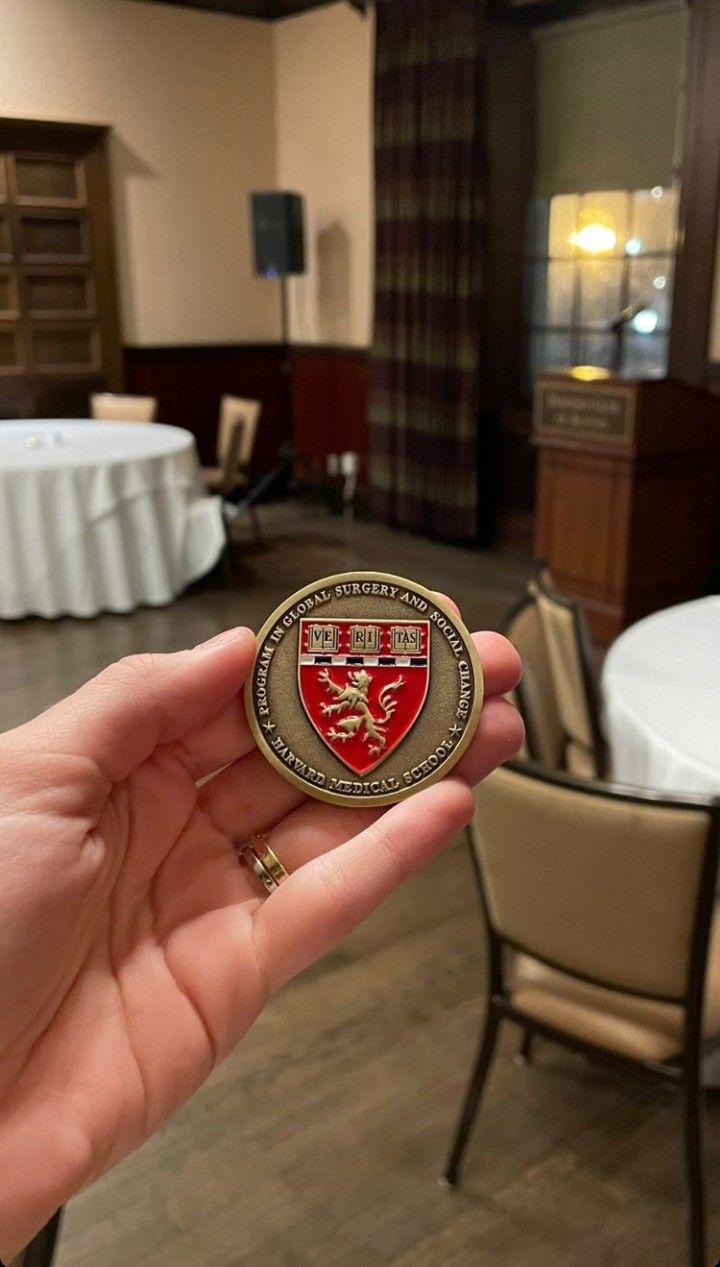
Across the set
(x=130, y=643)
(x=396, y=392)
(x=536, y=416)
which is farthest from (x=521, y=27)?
(x=130, y=643)

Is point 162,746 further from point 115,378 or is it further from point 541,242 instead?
point 115,378

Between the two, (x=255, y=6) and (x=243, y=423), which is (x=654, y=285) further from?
(x=255, y=6)

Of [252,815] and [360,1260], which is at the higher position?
[252,815]

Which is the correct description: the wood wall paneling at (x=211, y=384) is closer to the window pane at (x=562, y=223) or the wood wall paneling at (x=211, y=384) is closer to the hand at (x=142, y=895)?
the window pane at (x=562, y=223)

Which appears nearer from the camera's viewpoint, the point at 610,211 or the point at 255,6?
the point at 610,211

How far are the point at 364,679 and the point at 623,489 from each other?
142 inches

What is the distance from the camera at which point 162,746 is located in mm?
917

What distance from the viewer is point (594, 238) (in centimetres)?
549

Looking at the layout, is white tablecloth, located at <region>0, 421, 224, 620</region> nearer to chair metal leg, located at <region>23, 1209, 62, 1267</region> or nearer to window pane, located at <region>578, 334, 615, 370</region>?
window pane, located at <region>578, 334, 615, 370</region>

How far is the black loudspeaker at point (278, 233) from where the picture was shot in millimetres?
6586

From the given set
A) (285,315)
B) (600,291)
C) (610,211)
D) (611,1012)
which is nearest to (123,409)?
(285,315)

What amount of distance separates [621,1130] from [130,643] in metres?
3.10

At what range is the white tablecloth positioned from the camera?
15.1 ft

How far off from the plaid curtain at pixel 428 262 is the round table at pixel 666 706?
380 cm
